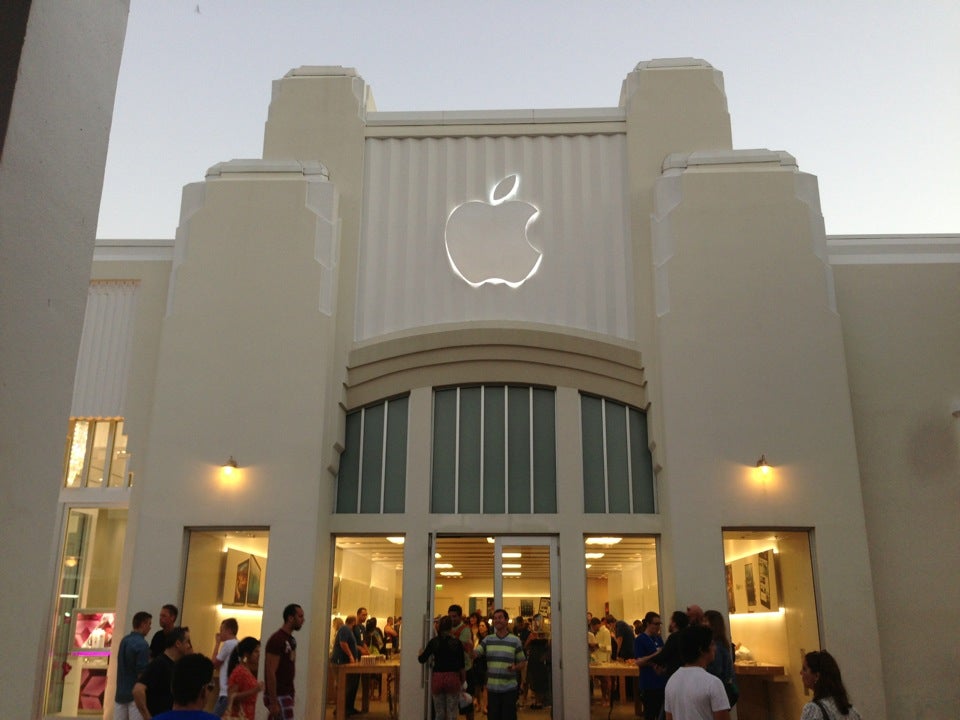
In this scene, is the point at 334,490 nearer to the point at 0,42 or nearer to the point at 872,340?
the point at 872,340

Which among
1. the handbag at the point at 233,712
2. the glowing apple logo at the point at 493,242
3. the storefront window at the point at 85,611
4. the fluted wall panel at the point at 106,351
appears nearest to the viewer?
the handbag at the point at 233,712

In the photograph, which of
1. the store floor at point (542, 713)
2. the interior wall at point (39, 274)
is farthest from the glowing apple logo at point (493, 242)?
the interior wall at point (39, 274)

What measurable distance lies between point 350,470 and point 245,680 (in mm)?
5641

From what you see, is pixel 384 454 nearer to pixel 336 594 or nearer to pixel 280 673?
pixel 336 594

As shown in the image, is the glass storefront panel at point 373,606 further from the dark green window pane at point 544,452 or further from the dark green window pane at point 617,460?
the dark green window pane at point 617,460

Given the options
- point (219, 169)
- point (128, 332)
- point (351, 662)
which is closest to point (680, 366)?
point (351, 662)

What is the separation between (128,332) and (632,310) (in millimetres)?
7175

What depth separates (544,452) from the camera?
12203 mm

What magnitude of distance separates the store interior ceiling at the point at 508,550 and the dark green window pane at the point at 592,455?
1.90 ft

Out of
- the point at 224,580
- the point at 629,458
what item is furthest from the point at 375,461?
the point at 629,458

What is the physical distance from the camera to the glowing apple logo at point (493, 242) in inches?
500

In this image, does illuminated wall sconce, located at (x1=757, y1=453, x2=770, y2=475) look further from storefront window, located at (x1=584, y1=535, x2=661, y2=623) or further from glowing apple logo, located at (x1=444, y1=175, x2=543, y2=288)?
glowing apple logo, located at (x1=444, y1=175, x2=543, y2=288)

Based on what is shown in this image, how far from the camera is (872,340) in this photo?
39.8ft

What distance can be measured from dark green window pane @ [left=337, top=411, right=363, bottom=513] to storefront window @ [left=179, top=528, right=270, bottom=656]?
1.18 metres
